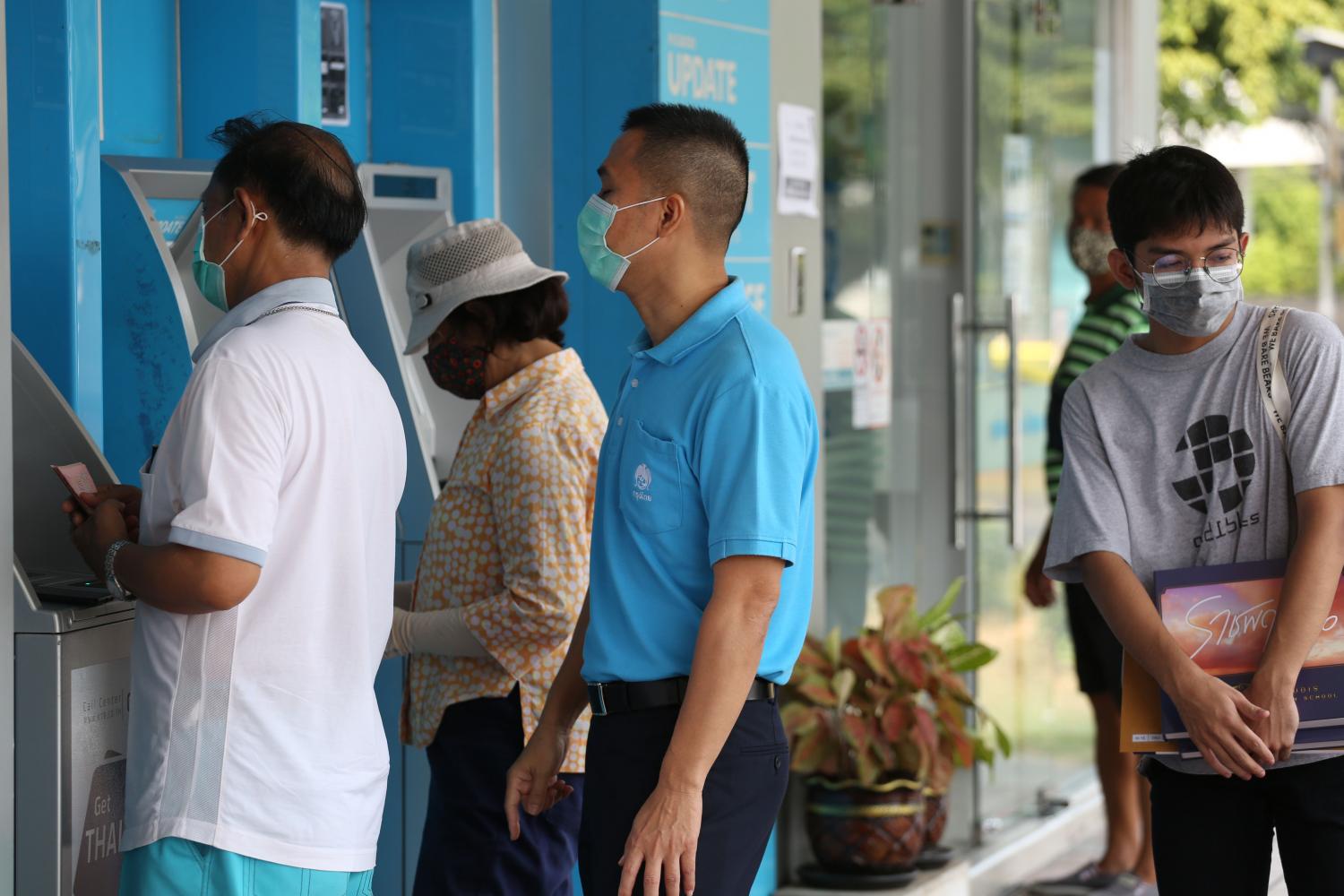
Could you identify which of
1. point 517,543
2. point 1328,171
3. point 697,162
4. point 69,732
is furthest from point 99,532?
point 1328,171

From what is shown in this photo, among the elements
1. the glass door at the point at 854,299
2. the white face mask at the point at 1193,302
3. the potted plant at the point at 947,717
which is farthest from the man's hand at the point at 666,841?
the glass door at the point at 854,299

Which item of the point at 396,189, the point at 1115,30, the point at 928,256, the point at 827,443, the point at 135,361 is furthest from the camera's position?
the point at 1115,30

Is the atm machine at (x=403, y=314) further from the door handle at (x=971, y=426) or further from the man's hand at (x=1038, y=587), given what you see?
the door handle at (x=971, y=426)

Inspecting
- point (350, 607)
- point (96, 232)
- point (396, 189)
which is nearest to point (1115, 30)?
point (396, 189)

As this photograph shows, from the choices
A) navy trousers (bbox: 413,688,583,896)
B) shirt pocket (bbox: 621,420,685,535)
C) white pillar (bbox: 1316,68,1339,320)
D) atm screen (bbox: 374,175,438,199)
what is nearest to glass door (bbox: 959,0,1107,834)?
atm screen (bbox: 374,175,438,199)

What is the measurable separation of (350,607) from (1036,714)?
382 centimetres

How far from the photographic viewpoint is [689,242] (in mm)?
2146

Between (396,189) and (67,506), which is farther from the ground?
(396,189)

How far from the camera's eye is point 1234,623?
2.33 metres

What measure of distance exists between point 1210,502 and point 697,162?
2.93 ft

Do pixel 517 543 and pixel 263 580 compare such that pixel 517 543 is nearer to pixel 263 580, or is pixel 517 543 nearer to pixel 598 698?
pixel 598 698

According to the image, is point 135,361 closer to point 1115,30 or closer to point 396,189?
point 396,189

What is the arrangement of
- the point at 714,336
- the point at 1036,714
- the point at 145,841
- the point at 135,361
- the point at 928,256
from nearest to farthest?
the point at 145,841 → the point at 714,336 → the point at 135,361 → the point at 928,256 → the point at 1036,714

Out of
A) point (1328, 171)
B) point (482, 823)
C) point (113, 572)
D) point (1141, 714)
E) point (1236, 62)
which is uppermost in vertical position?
point (1236, 62)
